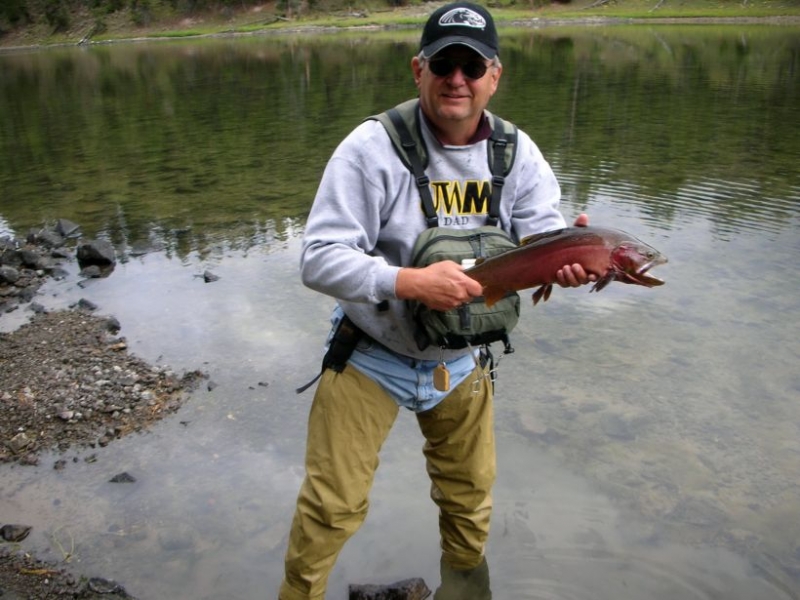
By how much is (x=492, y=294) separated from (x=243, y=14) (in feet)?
379

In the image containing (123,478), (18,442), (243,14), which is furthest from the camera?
(243,14)

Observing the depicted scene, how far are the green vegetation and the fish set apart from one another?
276 ft

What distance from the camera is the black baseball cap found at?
3250 millimetres

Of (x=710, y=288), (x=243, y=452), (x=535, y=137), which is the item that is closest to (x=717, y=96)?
(x=535, y=137)

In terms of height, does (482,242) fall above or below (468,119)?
below

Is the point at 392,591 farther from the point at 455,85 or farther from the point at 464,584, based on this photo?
the point at 455,85

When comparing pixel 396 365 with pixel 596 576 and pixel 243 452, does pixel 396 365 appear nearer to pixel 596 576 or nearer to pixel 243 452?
pixel 596 576

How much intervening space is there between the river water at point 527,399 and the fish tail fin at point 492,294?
6.59 ft

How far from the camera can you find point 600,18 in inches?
3231

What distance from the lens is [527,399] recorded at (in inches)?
257

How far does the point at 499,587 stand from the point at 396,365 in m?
1.75

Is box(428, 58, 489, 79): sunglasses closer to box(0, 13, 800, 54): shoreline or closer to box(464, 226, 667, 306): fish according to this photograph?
box(464, 226, 667, 306): fish

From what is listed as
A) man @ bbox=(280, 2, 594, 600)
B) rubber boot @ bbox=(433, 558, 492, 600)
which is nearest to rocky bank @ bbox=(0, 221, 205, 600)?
man @ bbox=(280, 2, 594, 600)

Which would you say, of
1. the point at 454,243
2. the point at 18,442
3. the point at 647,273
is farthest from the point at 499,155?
the point at 18,442
